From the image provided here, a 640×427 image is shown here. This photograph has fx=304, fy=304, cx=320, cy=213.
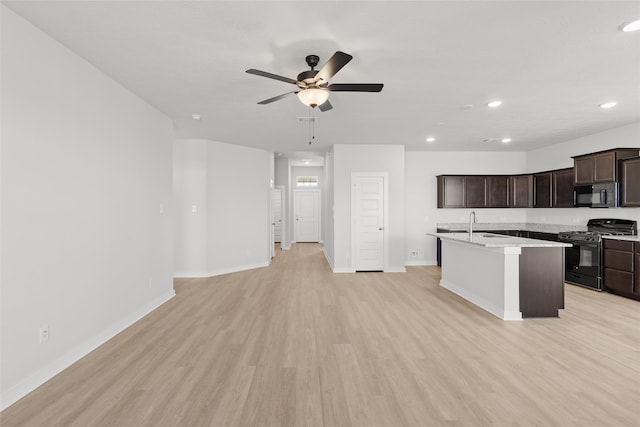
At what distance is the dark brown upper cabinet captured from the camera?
4.81m

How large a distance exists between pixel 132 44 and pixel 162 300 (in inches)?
131

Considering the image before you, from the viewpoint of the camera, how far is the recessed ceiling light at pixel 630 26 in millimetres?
2270

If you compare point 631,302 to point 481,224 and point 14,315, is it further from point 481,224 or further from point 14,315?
point 14,315

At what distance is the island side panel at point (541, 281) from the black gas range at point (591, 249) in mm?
1565

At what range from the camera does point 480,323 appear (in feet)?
11.9

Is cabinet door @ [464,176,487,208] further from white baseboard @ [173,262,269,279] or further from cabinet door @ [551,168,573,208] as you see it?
white baseboard @ [173,262,269,279]

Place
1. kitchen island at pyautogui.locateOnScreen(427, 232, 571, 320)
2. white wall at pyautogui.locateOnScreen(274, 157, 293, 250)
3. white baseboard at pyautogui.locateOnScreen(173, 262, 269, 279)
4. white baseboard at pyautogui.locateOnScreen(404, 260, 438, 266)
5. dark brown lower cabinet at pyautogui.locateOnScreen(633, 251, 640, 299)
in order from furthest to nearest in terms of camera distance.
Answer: white wall at pyautogui.locateOnScreen(274, 157, 293, 250), white baseboard at pyautogui.locateOnScreen(404, 260, 438, 266), white baseboard at pyautogui.locateOnScreen(173, 262, 269, 279), dark brown lower cabinet at pyautogui.locateOnScreen(633, 251, 640, 299), kitchen island at pyautogui.locateOnScreen(427, 232, 571, 320)

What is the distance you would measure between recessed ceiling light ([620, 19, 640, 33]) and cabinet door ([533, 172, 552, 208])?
477 centimetres

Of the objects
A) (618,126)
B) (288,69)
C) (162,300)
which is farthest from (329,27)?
(618,126)

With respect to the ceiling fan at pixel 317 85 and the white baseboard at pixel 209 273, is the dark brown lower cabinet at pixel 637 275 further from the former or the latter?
the white baseboard at pixel 209 273

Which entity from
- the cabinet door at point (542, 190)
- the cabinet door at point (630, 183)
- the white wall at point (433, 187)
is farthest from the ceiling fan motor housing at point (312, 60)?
the cabinet door at point (542, 190)

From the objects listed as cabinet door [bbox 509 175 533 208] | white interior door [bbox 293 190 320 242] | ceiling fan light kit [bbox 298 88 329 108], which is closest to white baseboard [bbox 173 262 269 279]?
ceiling fan light kit [bbox 298 88 329 108]

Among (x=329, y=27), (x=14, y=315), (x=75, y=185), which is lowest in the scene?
(x=14, y=315)

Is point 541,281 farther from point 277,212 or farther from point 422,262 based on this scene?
point 277,212
